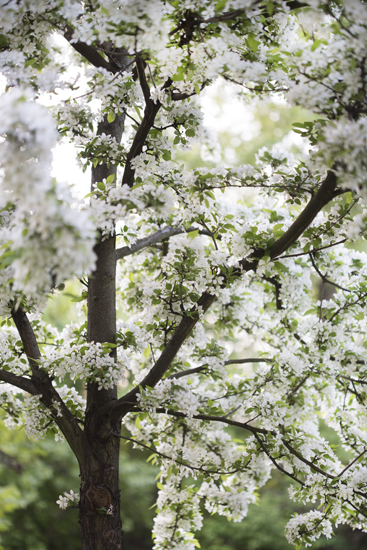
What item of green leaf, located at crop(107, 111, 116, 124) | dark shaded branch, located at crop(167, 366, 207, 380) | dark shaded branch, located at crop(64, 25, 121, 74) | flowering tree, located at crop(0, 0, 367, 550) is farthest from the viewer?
dark shaded branch, located at crop(167, 366, 207, 380)

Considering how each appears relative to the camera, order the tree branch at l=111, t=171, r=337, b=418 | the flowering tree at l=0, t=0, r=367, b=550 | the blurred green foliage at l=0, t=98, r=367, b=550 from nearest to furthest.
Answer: the flowering tree at l=0, t=0, r=367, b=550, the tree branch at l=111, t=171, r=337, b=418, the blurred green foliage at l=0, t=98, r=367, b=550

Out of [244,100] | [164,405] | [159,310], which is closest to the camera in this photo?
[164,405]

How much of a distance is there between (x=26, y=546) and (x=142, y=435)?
5.05 metres

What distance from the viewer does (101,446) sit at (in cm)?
249

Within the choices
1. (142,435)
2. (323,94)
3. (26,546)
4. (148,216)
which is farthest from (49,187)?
(26,546)

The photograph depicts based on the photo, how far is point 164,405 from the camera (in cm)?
225

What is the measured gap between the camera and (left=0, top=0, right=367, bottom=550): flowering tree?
4.72ft

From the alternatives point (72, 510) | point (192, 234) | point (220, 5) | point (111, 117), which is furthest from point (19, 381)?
point (72, 510)

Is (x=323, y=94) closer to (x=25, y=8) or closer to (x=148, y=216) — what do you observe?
(x=25, y=8)

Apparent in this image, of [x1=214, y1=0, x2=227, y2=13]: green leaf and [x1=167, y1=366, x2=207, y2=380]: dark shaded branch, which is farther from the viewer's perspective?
[x1=167, y1=366, x2=207, y2=380]: dark shaded branch

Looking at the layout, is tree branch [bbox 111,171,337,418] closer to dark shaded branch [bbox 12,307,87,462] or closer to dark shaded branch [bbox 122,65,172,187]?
dark shaded branch [bbox 12,307,87,462]

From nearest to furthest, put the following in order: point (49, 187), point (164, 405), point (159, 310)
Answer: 1. point (49, 187)
2. point (164, 405)
3. point (159, 310)

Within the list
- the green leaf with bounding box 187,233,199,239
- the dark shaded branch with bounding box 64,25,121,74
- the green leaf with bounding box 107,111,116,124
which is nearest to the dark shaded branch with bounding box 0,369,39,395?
the green leaf with bounding box 187,233,199,239

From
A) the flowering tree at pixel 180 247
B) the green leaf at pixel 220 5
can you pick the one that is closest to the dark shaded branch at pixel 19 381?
the flowering tree at pixel 180 247
